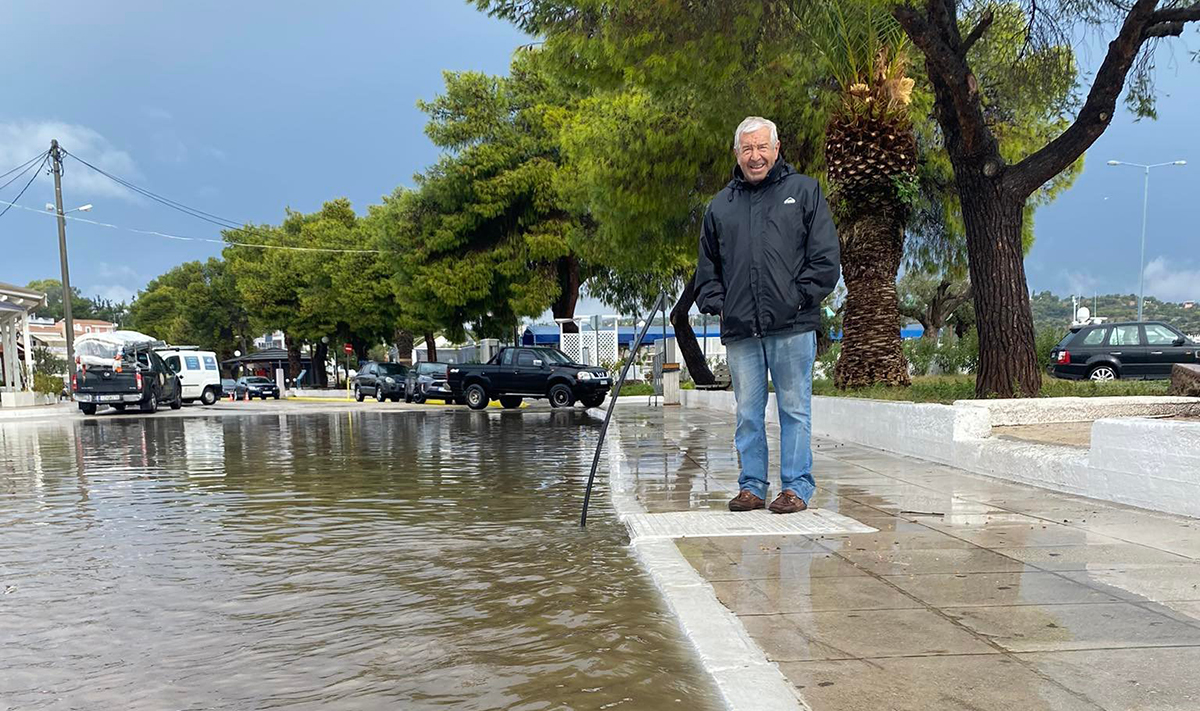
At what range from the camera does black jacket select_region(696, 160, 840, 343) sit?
4.91m

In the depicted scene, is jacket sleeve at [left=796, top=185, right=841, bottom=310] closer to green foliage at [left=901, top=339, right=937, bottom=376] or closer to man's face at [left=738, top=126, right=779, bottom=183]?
man's face at [left=738, top=126, right=779, bottom=183]

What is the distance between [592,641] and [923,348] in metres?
13.9

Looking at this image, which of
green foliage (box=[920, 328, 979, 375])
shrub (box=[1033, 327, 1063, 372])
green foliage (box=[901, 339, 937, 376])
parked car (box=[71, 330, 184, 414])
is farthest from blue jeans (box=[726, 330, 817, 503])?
parked car (box=[71, 330, 184, 414])

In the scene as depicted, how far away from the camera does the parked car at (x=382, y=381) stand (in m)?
35.4

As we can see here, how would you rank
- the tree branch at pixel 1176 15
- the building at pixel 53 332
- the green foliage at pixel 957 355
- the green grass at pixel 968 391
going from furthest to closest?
the building at pixel 53 332 < the green foliage at pixel 957 355 < the green grass at pixel 968 391 < the tree branch at pixel 1176 15

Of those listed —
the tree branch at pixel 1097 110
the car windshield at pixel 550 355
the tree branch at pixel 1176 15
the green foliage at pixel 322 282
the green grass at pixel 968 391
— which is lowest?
the green grass at pixel 968 391

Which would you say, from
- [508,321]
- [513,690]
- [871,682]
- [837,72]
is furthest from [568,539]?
[508,321]

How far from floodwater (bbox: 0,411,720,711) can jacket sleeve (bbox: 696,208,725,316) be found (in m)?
1.48

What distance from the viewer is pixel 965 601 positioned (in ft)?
11.0

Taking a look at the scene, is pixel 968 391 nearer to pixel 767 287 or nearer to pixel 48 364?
pixel 767 287

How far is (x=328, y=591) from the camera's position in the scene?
404cm

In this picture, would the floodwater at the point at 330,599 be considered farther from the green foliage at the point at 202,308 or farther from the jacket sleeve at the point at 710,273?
the green foliage at the point at 202,308

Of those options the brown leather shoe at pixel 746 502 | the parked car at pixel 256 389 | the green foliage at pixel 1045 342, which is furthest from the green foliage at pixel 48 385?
the brown leather shoe at pixel 746 502

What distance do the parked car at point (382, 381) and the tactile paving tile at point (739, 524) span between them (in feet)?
99.7
